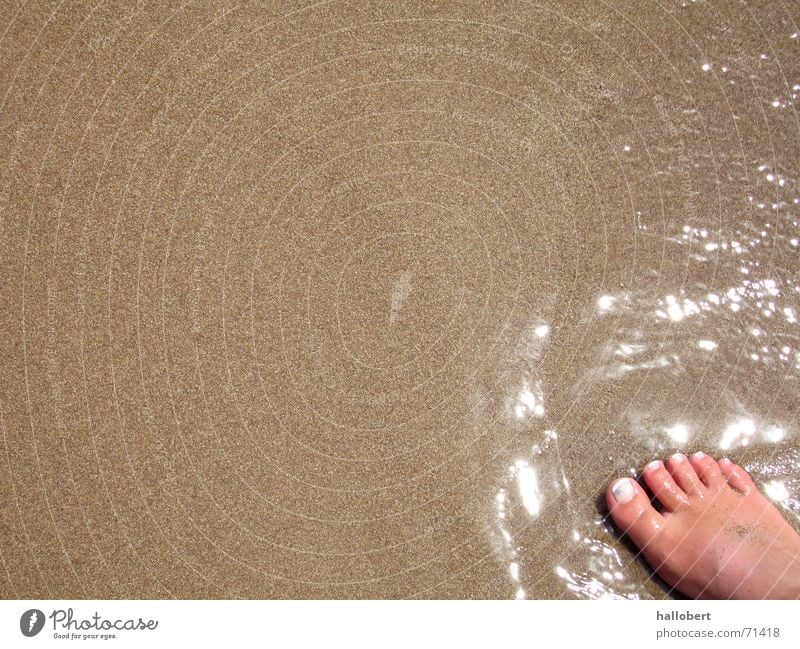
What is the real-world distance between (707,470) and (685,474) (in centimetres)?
3

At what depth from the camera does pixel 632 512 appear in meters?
0.76

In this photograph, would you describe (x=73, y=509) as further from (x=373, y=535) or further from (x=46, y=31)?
(x=46, y=31)

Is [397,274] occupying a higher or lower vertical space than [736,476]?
higher

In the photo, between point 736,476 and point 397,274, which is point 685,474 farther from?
point 397,274

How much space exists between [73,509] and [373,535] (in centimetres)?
35

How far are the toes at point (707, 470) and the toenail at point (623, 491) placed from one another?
0.29 feet

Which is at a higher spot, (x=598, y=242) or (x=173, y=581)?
(x=598, y=242)

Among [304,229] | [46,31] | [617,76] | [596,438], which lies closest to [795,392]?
[596,438]

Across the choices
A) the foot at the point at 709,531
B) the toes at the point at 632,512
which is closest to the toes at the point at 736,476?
the foot at the point at 709,531

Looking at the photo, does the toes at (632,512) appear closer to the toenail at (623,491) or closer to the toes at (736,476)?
the toenail at (623,491)

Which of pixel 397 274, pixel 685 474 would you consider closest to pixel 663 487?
pixel 685 474

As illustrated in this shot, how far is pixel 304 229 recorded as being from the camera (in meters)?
0.78

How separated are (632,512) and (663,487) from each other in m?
0.05

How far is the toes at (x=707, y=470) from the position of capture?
2.54 feet
